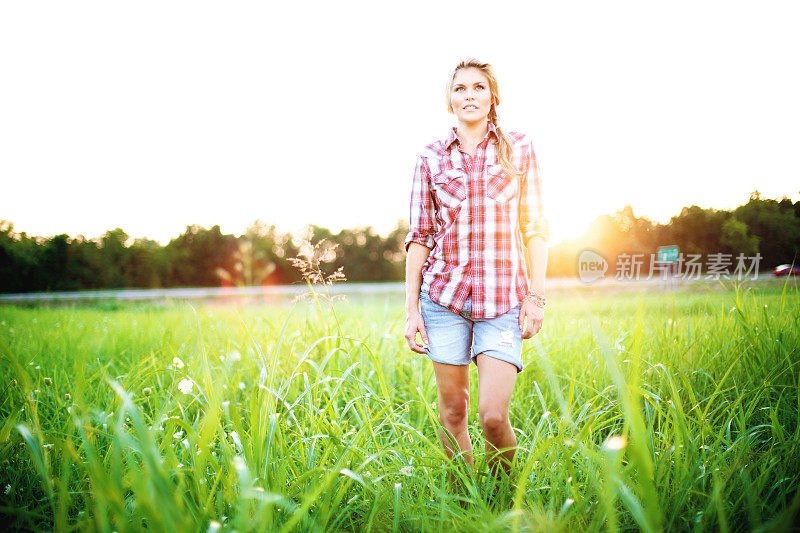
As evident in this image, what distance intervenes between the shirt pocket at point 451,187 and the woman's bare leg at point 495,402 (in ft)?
2.05

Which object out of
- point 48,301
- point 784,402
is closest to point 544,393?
point 784,402

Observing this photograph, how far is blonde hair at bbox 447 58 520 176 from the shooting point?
67.8 inches

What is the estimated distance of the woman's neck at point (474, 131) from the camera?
1.82 metres

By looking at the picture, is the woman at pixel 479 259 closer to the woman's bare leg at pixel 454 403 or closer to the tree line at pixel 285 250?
the woman's bare leg at pixel 454 403

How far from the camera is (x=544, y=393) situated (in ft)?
8.35

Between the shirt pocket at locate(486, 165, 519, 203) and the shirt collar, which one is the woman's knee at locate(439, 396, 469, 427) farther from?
the shirt collar

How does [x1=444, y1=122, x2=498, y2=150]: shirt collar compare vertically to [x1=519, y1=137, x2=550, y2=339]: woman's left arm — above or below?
above

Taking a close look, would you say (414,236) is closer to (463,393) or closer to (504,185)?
(504,185)

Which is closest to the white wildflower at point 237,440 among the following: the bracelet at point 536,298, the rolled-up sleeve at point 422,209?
the rolled-up sleeve at point 422,209

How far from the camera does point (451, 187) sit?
1773 millimetres

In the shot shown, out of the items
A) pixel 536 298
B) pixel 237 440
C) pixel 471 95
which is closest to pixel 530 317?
pixel 536 298

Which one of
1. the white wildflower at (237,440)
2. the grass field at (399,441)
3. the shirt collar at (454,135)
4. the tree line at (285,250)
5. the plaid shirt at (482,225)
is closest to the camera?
the grass field at (399,441)

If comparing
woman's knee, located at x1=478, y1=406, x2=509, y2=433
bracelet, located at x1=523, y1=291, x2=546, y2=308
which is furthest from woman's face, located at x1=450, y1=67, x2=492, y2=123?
woman's knee, located at x1=478, y1=406, x2=509, y2=433

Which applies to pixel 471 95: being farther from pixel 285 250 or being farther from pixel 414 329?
pixel 285 250
